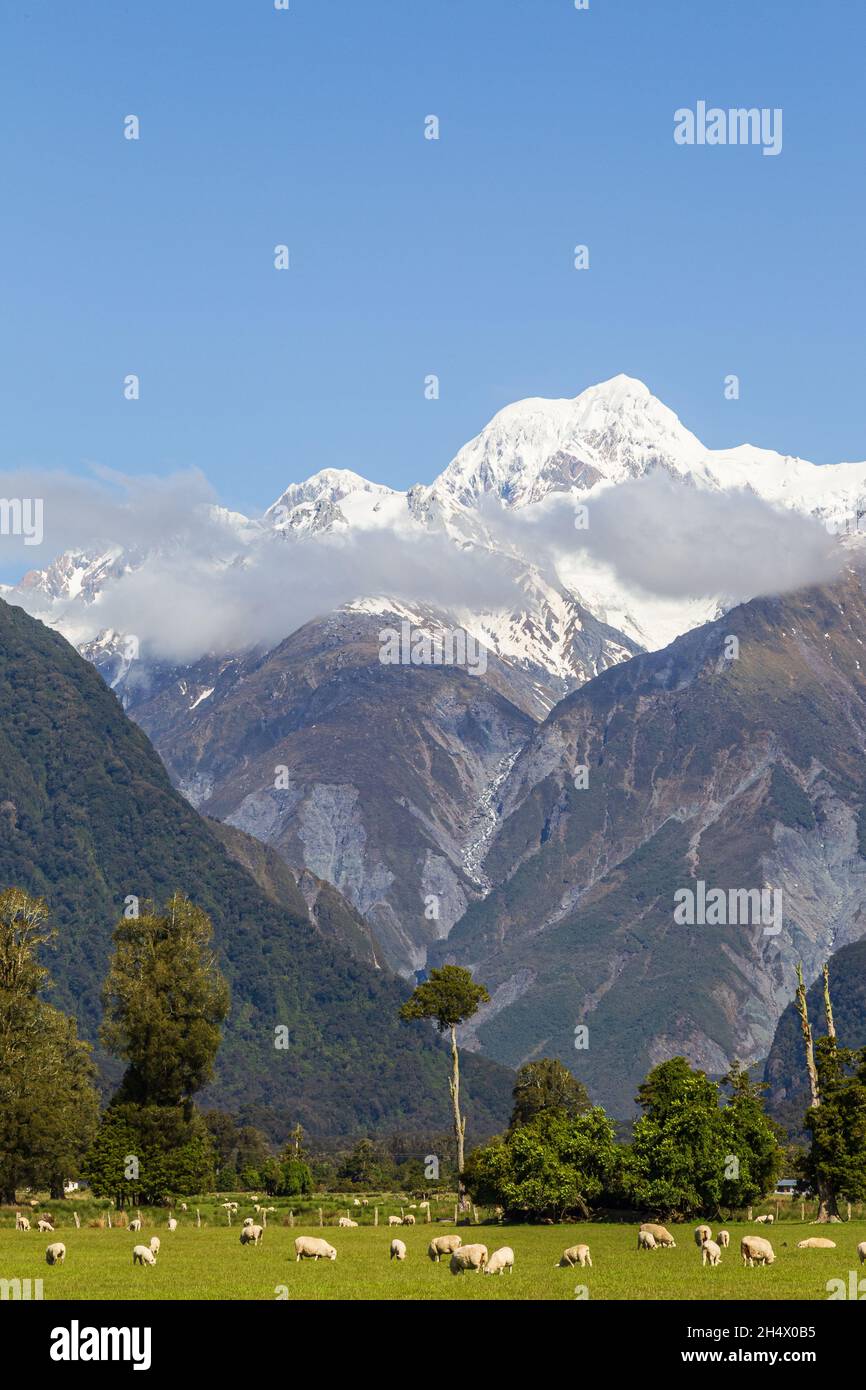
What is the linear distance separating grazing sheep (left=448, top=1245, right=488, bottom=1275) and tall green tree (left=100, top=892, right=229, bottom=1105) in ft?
199

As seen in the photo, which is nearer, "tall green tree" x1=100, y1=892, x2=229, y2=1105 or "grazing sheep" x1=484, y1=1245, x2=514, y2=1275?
"grazing sheep" x1=484, y1=1245, x2=514, y2=1275

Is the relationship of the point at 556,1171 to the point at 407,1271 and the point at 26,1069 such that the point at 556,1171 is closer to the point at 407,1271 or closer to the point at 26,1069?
the point at 26,1069

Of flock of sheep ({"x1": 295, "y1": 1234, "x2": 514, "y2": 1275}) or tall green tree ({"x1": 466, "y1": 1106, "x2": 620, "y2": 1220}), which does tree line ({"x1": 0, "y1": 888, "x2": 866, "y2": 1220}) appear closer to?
tall green tree ({"x1": 466, "y1": 1106, "x2": 620, "y2": 1220})

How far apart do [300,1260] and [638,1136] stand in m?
38.4

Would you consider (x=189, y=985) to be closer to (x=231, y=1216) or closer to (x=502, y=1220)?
(x=231, y=1216)

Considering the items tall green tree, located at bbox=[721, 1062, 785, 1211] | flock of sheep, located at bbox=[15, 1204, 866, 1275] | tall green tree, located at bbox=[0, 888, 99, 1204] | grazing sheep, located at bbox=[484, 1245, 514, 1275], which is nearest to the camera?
grazing sheep, located at bbox=[484, 1245, 514, 1275]

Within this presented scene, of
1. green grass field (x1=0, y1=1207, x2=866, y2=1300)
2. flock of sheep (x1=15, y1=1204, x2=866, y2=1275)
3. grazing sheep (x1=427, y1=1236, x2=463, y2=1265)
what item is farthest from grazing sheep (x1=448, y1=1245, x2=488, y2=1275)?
grazing sheep (x1=427, y1=1236, x2=463, y2=1265)

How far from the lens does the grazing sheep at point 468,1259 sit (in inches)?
2554

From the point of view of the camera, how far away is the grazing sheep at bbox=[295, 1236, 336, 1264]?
73750 mm

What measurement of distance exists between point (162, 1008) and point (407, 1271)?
60761mm

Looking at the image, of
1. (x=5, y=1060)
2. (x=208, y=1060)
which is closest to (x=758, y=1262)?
(x=5, y=1060)

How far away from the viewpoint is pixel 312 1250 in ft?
242
